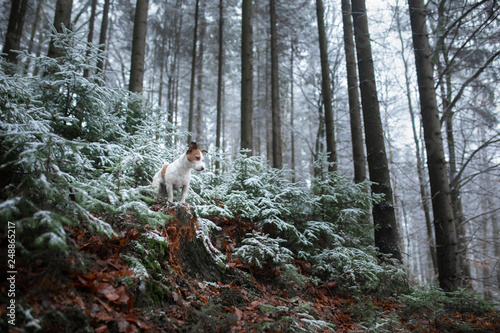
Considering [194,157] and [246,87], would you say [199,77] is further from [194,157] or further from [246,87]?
Result: [194,157]

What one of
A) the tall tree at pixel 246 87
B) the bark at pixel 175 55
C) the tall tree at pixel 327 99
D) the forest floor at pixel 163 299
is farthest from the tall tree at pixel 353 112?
the bark at pixel 175 55

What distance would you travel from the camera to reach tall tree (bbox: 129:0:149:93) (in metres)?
6.75

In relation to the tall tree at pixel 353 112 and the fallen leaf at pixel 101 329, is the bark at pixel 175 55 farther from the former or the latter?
the fallen leaf at pixel 101 329

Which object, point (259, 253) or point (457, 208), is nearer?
point (259, 253)

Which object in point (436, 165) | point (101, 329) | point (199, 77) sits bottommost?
point (101, 329)

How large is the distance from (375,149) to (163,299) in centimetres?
508

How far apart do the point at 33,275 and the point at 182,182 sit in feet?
7.33

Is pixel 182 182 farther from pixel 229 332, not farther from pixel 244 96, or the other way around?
pixel 244 96

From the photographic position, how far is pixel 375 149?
5.92 m

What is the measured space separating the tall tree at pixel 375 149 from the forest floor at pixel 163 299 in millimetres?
1426

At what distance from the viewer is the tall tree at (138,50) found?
6.75 metres

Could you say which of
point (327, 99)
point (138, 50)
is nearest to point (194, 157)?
point (138, 50)

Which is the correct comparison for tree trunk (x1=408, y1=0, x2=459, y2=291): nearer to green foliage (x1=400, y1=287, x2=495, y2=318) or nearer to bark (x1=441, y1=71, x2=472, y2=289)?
bark (x1=441, y1=71, x2=472, y2=289)

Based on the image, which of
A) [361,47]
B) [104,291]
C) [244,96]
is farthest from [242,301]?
[244,96]
